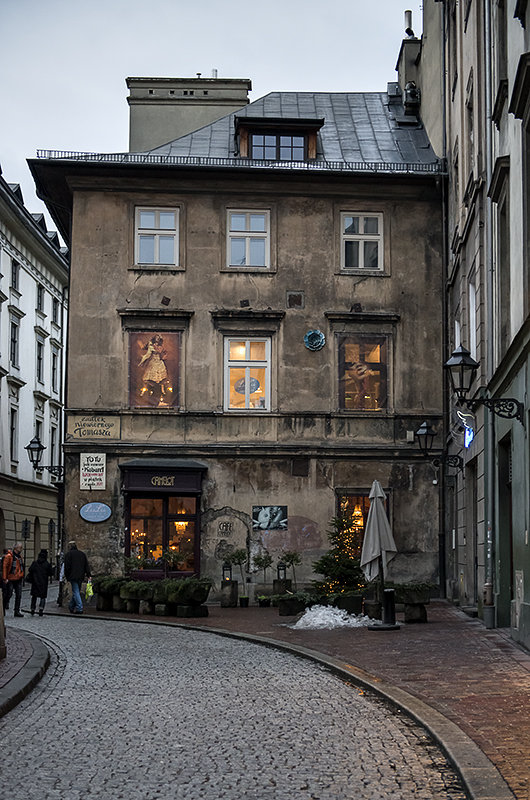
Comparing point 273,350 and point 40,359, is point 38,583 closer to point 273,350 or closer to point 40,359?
point 273,350

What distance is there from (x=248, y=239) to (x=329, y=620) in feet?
42.4

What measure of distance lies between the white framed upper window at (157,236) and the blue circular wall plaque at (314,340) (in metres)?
4.09

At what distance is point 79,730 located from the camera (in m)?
8.42

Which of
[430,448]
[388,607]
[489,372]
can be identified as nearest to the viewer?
[388,607]

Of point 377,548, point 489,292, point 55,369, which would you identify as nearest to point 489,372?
point 489,292

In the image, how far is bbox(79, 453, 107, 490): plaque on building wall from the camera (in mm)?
26844

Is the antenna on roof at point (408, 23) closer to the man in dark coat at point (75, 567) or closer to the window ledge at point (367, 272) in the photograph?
the window ledge at point (367, 272)

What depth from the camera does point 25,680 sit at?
1080cm

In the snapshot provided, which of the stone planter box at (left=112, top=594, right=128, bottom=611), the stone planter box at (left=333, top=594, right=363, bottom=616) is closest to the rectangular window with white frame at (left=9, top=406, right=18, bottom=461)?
the stone planter box at (left=112, top=594, right=128, bottom=611)

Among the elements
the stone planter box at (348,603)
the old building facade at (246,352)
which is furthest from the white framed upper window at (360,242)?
the stone planter box at (348,603)

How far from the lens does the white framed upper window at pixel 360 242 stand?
2820 cm

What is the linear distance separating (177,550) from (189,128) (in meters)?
16.3

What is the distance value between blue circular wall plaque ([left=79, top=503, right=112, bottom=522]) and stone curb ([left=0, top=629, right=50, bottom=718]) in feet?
40.6

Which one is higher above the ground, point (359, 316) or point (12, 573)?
point (359, 316)
